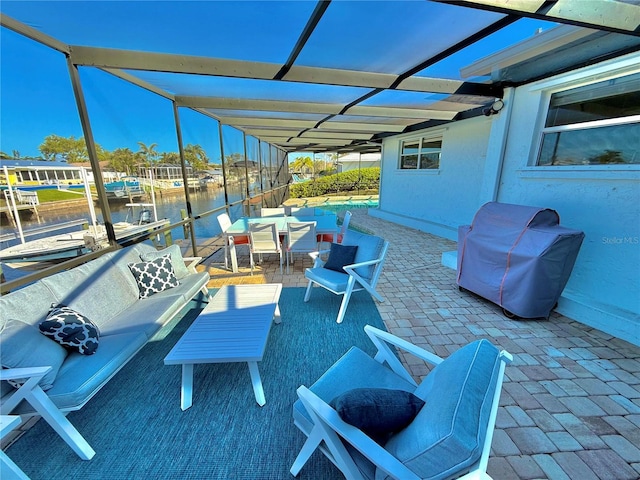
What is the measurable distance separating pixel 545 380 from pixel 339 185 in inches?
623

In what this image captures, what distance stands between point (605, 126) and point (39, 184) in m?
5.80

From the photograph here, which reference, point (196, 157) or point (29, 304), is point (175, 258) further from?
point (196, 157)

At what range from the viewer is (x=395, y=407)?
1.14m

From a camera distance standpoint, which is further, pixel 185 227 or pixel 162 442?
pixel 185 227

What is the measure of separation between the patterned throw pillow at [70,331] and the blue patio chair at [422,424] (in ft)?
5.26

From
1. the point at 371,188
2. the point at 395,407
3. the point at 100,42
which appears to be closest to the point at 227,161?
the point at 100,42

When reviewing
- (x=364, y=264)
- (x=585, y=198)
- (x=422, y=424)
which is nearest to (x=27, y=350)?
(x=422, y=424)

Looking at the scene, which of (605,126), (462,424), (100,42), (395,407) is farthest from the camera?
(605,126)

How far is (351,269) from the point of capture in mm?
3053

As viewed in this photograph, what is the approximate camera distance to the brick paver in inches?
61.3

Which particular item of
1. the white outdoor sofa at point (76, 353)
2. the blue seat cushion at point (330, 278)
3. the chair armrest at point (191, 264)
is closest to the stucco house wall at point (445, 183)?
the blue seat cushion at point (330, 278)

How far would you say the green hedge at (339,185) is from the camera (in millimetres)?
16766

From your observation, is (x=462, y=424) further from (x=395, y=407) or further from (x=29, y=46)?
(x=29, y=46)

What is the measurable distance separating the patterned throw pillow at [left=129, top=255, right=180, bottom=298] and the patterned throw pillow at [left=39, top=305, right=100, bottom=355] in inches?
32.6
